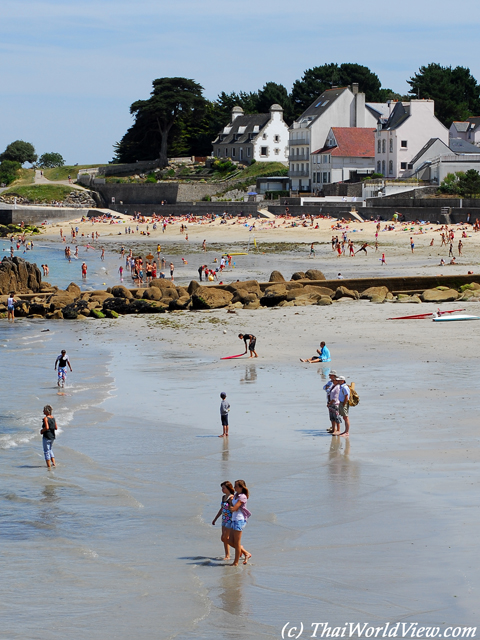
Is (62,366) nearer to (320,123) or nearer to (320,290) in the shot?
(320,290)

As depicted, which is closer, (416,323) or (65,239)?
(416,323)

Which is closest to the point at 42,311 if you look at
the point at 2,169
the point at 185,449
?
the point at 185,449

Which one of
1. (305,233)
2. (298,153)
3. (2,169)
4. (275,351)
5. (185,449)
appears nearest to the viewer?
(185,449)

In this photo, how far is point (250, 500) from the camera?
35.6 ft

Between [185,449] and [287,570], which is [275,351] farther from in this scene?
[287,570]

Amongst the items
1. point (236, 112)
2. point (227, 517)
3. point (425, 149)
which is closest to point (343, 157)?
point (425, 149)

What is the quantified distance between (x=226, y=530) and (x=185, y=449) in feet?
14.5

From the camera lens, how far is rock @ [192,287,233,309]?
3036cm

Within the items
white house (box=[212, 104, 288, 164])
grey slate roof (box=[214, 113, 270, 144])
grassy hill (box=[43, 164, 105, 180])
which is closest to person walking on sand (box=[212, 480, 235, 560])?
white house (box=[212, 104, 288, 164])

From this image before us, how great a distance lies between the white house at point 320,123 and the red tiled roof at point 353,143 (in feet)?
7.37

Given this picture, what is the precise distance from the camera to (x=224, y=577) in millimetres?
8562

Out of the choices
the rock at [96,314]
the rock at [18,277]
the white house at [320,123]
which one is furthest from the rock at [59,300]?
the white house at [320,123]

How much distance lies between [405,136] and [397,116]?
3.06 m

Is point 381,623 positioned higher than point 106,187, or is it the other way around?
point 106,187
